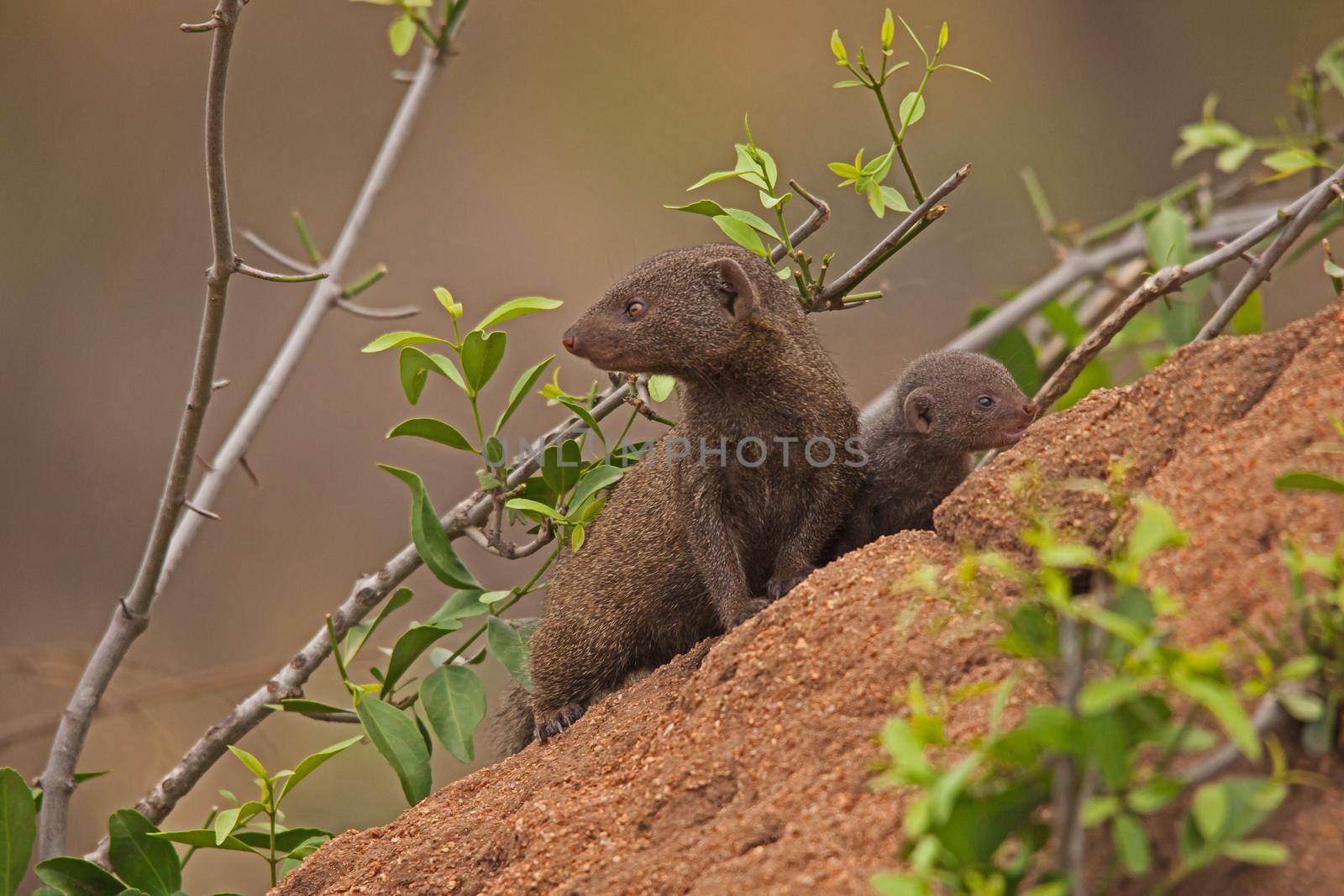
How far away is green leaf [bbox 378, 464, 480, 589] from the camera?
2723mm

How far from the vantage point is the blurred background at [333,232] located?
6.14m

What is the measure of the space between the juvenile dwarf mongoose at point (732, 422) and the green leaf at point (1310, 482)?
4.45ft

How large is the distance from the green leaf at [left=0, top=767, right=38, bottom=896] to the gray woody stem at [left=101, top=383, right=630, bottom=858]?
54 cm

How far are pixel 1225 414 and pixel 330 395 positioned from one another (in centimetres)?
510

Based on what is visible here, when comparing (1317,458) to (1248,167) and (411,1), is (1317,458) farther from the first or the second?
(1248,167)

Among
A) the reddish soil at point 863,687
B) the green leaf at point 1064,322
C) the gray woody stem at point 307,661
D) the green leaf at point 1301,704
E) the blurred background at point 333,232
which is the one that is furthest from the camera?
the blurred background at point 333,232

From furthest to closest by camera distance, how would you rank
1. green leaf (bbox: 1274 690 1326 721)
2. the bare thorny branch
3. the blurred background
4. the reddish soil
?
the blurred background < the bare thorny branch < the reddish soil < green leaf (bbox: 1274 690 1326 721)

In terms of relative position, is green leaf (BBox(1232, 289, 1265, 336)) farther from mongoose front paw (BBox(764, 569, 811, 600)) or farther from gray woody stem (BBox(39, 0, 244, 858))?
gray woody stem (BBox(39, 0, 244, 858))

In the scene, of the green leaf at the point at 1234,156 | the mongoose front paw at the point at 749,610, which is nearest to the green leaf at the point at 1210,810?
the mongoose front paw at the point at 749,610

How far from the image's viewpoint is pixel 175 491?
307cm

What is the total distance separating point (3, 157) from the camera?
6.13m

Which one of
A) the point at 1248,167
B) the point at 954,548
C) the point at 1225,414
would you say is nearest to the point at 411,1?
the point at 954,548

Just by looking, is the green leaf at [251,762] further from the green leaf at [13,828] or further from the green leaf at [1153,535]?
the green leaf at [1153,535]

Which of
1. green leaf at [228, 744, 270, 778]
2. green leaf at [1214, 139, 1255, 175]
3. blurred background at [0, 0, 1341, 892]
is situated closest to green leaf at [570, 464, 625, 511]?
green leaf at [228, 744, 270, 778]
